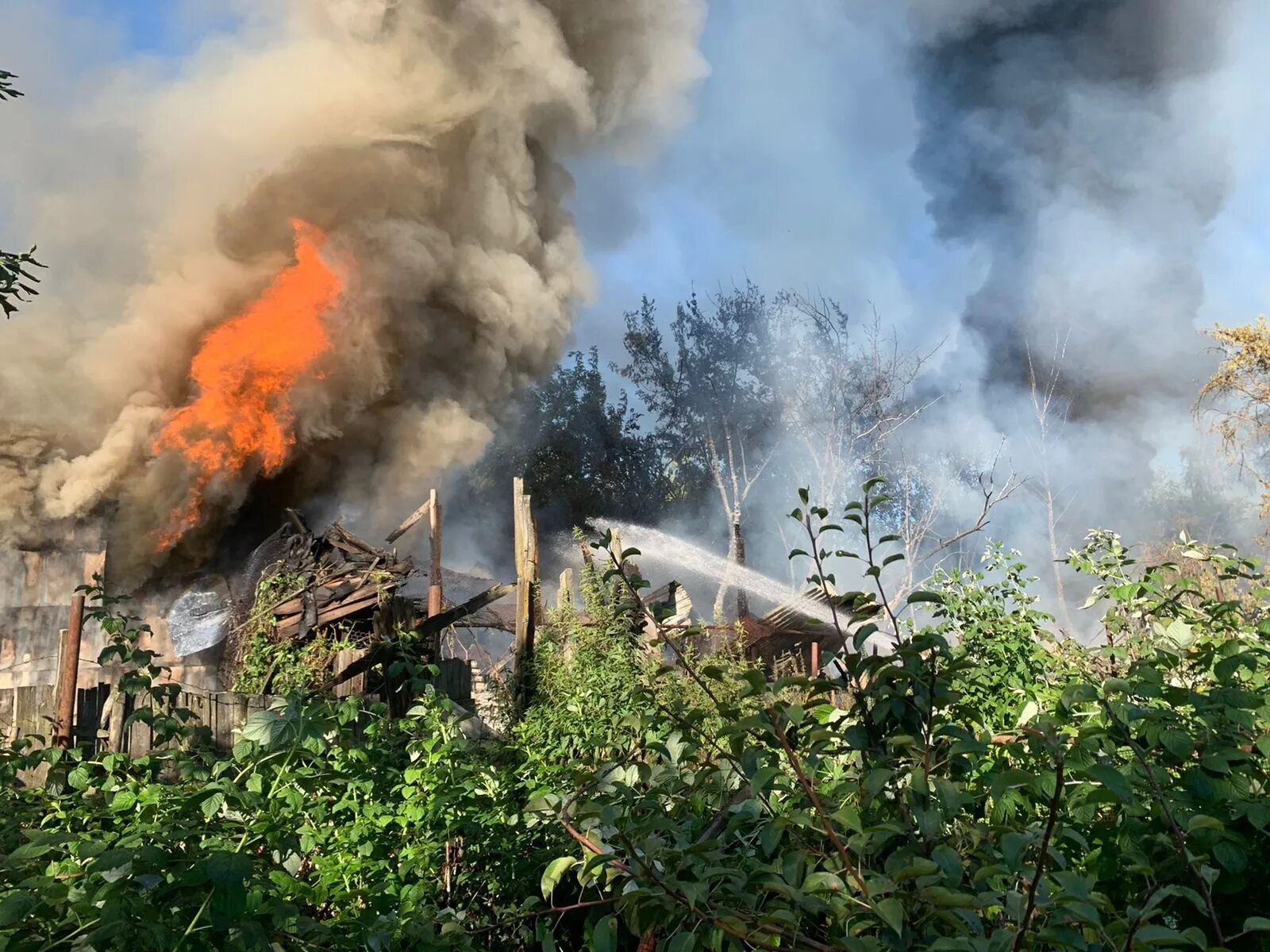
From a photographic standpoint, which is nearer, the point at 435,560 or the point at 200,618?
the point at 435,560

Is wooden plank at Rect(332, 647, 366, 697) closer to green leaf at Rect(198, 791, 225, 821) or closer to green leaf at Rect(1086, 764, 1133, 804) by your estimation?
green leaf at Rect(198, 791, 225, 821)

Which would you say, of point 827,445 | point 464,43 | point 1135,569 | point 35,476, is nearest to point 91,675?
point 35,476

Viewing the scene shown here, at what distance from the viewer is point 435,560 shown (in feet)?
36.2

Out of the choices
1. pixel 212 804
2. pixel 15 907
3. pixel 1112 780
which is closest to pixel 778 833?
pixel 1112 780

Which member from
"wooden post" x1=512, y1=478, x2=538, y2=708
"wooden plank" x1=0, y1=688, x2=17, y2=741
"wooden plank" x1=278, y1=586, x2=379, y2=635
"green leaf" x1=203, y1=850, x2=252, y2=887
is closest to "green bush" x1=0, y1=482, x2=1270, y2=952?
"green leaf" x1=203, y1=850, x2=252, y2=887

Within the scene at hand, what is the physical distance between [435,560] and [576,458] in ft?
62.4

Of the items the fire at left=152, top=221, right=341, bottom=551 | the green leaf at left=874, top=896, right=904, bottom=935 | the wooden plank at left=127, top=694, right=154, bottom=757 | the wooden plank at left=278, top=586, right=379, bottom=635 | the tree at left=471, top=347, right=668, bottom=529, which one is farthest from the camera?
the tree at left=471, top=347, right=668, bottom=529

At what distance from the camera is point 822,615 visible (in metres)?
18.4

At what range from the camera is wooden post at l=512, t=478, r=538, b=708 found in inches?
303

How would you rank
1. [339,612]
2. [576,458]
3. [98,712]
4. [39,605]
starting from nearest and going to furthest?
[98,712], [339,612], [39,605], [576,458]

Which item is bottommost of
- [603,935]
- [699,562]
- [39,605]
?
[603,935]

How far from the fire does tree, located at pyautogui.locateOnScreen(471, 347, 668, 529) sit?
10913mm

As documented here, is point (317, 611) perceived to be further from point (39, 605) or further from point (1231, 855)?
point (1231, 855)

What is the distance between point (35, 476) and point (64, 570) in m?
1.48
